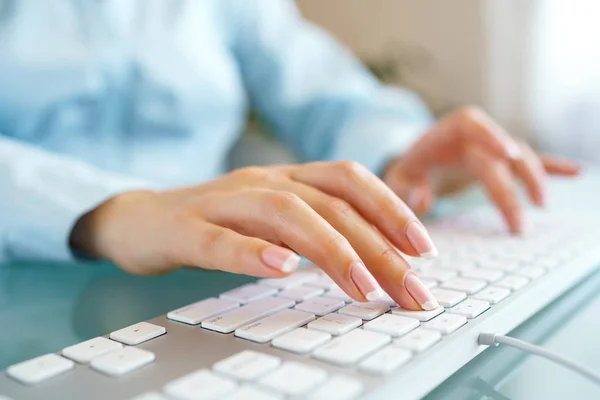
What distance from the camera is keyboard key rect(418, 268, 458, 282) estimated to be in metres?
0.40

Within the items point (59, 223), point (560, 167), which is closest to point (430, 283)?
point (59, 223)

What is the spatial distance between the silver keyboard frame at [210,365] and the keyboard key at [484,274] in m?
0.04

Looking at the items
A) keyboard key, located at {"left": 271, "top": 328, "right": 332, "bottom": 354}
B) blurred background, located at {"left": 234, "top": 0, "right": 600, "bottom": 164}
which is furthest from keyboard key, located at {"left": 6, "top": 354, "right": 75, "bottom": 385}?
blurred background, located at {"left": 234, "top": 0, "right": 600, "bottom": 164}

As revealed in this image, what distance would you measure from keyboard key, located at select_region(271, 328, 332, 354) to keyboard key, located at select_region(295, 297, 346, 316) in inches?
1.6

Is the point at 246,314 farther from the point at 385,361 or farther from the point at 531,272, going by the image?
the point at 531,272

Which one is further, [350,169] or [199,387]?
[350,169]

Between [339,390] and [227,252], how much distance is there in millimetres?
159

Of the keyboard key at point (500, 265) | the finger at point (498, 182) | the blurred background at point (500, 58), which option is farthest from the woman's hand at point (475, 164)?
the blurred background at point (500, 58)

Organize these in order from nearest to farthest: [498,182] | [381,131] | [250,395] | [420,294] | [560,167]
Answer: [250,395] < [420,294] < [498,182] < [560,167] < [381,131]

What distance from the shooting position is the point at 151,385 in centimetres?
25

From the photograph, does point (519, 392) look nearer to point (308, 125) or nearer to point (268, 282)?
point (268, 282)

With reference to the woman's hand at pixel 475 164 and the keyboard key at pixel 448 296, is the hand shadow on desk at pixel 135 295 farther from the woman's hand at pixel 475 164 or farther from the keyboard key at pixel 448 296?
the woman's hand at pixel 475 164

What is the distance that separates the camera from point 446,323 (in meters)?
0.30

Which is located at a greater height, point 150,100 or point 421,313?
point 150,100
